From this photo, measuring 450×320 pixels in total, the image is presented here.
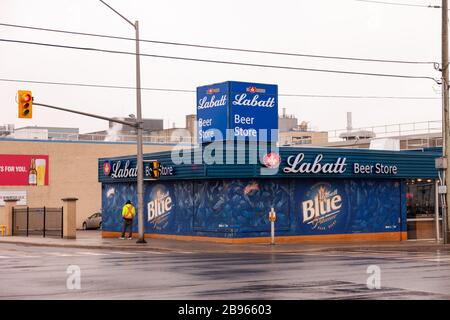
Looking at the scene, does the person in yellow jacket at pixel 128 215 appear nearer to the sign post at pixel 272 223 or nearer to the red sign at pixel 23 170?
the sign post at pixel 272 223

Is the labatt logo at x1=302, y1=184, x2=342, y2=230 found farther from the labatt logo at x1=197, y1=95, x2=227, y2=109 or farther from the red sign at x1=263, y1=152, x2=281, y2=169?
the labatt logo at x1=197, y1=95, x2=227, y2=109

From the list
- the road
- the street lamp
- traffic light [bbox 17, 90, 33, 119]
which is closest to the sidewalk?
the street lamp

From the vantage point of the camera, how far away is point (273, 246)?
34906mm

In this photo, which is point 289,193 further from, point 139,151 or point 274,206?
point 139,151

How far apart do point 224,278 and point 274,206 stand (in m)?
Answer: 18.6

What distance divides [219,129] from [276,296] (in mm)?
23360

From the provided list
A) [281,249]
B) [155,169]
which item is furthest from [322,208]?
[155,169]

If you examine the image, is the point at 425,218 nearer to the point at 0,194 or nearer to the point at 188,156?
the point at 188,156

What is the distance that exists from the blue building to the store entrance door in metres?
0.05

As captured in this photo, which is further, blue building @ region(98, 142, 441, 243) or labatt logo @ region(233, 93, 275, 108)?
labatt logo @ region(233, 93, 275, 108)

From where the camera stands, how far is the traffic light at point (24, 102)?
3238 cm

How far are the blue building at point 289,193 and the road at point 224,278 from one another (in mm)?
9756

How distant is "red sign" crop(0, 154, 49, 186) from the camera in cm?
6175
